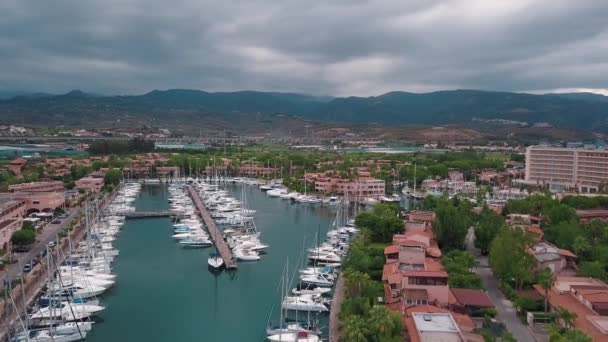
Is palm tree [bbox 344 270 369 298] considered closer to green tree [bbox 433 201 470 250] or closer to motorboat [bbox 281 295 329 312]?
motorboat [bbox 281 295 329 312]

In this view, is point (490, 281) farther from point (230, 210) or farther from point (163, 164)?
point (163, 164)

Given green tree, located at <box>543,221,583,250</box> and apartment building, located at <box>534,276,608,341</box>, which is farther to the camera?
green tree, located at <box>543,221,583,250</box>

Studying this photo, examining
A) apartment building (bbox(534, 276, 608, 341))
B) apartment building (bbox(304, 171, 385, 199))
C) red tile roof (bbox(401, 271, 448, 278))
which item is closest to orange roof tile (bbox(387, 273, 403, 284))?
red tile roof (bbox(401, 271, 448, 278))

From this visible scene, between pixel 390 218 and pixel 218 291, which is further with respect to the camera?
pixel 390 218

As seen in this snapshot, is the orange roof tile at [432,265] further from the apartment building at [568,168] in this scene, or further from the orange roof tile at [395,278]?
Answer: the apartment building at [568,168]

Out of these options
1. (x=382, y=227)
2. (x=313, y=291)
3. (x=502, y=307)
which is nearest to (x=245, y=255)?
(x=313, y=291)

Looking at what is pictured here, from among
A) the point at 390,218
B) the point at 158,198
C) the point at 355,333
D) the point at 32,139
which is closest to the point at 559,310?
the point at 355,333

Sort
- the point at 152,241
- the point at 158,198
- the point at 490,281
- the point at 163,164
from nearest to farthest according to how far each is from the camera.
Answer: the point at 490,281 < the point at 152,241 < the point at 158,198 < the point at 163,164
